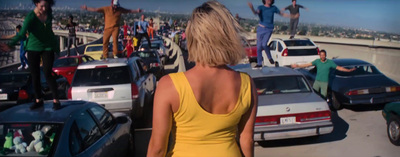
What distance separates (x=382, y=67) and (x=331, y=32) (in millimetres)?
4388

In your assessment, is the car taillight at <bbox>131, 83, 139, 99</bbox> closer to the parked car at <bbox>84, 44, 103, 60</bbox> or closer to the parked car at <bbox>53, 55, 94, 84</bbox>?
the parked car at <bbox>53, 55, 94, 84</bbox>

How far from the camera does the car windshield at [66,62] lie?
53.1ft

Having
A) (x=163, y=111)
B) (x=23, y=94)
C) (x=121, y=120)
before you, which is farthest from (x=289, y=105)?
(x=23, y=94)

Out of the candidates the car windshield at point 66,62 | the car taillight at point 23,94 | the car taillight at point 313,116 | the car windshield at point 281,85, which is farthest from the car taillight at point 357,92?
the car windshield at point 66,62

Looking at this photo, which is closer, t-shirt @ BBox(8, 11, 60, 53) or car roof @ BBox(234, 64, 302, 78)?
t-shirt @ BBox(8, 11, 60, 53)

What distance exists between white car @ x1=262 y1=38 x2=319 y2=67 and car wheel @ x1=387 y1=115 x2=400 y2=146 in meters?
9.18

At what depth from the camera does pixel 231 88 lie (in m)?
2.19

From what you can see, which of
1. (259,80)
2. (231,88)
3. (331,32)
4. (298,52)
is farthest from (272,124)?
(331,32)

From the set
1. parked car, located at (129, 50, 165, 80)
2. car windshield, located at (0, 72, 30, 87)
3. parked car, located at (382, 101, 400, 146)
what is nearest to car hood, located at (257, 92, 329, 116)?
parked car, located at (382, 101, 400, 146)

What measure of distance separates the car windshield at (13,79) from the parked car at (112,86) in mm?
4113

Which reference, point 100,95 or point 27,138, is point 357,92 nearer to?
point 100,95

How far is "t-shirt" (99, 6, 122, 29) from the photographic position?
9209mm

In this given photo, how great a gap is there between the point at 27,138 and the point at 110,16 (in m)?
5.26

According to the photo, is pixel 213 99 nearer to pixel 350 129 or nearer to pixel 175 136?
pixel 175 136
